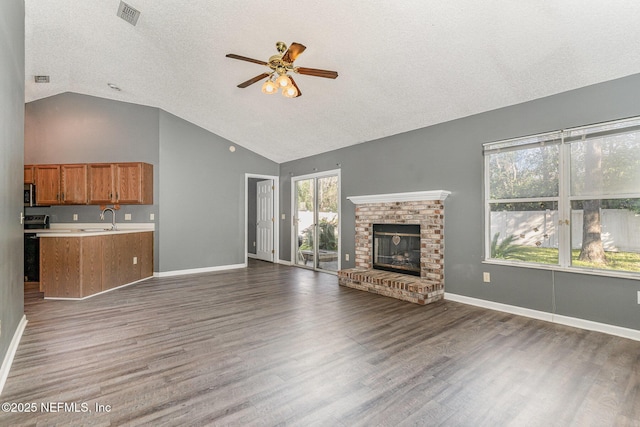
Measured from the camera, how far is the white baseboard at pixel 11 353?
213 centimetres

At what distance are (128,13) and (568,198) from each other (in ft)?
17.5

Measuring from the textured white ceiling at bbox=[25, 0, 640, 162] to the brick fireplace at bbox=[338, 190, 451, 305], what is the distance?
1160mm

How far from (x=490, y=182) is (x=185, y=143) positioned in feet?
18.3

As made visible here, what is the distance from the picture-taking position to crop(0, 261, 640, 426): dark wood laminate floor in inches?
72.0

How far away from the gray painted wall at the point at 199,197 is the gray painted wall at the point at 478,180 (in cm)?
253

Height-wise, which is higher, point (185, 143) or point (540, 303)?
point (185, 143)

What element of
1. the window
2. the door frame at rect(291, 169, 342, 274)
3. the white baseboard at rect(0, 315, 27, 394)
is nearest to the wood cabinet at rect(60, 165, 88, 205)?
the white baseboard at rect(0, 315, 27, 394)

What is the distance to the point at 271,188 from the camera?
25.7 ft

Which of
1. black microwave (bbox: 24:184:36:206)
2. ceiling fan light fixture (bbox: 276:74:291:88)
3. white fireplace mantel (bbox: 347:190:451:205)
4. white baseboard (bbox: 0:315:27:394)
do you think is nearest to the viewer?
white baseboard (bbox: 0:315:27:394)

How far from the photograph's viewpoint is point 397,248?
513cm

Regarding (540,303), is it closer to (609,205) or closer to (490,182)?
(609,205)

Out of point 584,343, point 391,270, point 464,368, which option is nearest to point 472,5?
point 464,368

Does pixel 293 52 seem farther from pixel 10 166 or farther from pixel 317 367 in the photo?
pixel 317 367

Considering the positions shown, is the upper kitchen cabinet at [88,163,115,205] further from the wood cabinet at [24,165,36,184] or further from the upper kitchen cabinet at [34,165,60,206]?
the wood cabinet at [24,165,36,184]
